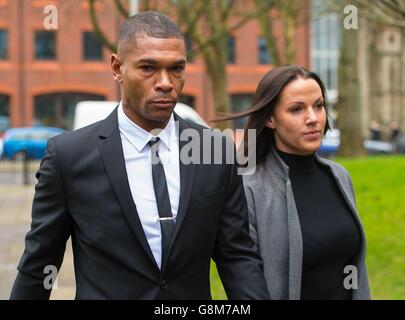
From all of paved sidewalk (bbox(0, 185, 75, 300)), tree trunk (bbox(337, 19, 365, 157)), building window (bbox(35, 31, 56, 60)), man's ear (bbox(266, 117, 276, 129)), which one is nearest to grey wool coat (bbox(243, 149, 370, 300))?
man's ear (bbox(266, 117, 276, 129))

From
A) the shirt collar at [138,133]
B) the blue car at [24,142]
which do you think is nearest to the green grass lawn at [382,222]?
the shirt collar at [138,133]

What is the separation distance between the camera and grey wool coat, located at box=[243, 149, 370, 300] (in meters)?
3.52

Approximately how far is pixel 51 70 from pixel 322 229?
4403cm

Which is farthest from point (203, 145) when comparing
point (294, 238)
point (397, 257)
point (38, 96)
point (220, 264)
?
point (38, 96)

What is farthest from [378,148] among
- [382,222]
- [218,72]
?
[382,222]

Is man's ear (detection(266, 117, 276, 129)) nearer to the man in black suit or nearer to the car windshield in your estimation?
the man in black suit

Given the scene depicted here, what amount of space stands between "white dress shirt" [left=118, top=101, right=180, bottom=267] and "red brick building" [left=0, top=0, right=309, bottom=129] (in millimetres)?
41791

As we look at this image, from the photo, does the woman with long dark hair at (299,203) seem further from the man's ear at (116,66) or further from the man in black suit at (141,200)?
the man's ear at (116,66)

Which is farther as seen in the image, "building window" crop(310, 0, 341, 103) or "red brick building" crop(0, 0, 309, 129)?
"building window" crop(310, 0, 341, 103)

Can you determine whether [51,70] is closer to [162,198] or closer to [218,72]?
[218,72]

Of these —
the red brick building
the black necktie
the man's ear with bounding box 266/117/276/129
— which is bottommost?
the black necktie

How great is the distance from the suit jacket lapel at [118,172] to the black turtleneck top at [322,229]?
861 mm

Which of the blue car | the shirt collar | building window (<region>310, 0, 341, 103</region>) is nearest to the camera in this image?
the shirt collar

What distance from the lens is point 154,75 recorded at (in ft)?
9.64
